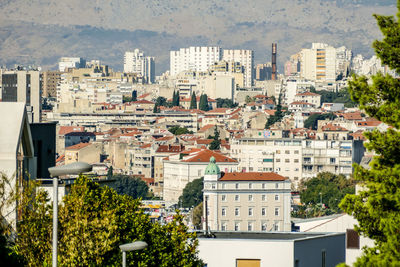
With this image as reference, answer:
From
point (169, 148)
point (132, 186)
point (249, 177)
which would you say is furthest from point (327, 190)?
point (169, 148)

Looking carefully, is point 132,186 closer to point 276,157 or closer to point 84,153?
point 276,157

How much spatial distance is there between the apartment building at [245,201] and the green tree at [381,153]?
286 ft

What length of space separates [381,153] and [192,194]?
11594 centimetres

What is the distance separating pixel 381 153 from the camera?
16.4 metres

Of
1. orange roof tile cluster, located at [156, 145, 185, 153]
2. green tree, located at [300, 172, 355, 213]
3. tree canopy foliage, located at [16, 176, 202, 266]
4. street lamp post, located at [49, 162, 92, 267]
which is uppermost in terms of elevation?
street lamp post, located at [49, 162, 92, 267]

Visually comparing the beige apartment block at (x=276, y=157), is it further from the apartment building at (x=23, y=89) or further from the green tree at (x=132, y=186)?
the apartment building at (x=23, y=89)

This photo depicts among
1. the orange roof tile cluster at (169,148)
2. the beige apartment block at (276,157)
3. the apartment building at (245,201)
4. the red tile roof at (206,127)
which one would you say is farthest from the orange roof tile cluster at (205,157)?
the red tile roof at (206,127)

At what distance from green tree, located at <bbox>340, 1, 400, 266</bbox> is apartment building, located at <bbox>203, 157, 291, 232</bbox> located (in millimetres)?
87188

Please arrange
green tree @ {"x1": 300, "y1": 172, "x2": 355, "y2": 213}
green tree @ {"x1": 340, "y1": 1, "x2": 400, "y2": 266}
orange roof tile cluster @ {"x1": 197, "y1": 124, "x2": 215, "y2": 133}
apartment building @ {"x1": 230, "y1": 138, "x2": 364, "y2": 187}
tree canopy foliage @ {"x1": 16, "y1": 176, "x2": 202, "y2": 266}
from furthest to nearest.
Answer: orange roof tile cluster @ {"x1": 197, "y1": 124, "x2": 215, "y2": 133}, apartment building @ {"x1": 230, "y1": 138, "x2": 364, "y2": 187}, green tree @ {"x1": 300, "y1": 172, "x2": 355, "y2": 213}, tree canopy foliage @ {"x1": 16, "y1": 176, "x2": 202, "y2": 266}, green tree @ {"x1": 340, "y1": 1, "x2": 400, "y2": 266}

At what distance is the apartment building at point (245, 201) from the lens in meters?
105

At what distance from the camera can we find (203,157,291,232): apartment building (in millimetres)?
104812

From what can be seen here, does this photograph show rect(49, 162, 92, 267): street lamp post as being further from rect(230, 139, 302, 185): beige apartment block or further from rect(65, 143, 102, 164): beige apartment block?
rect(65, 143, 102, 164): beige apartment block

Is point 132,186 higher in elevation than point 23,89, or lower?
lower

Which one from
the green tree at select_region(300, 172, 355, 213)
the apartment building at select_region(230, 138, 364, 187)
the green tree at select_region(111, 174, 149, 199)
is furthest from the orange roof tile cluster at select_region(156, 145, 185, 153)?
the green tree at select_region(300, 172, 355, 213)
